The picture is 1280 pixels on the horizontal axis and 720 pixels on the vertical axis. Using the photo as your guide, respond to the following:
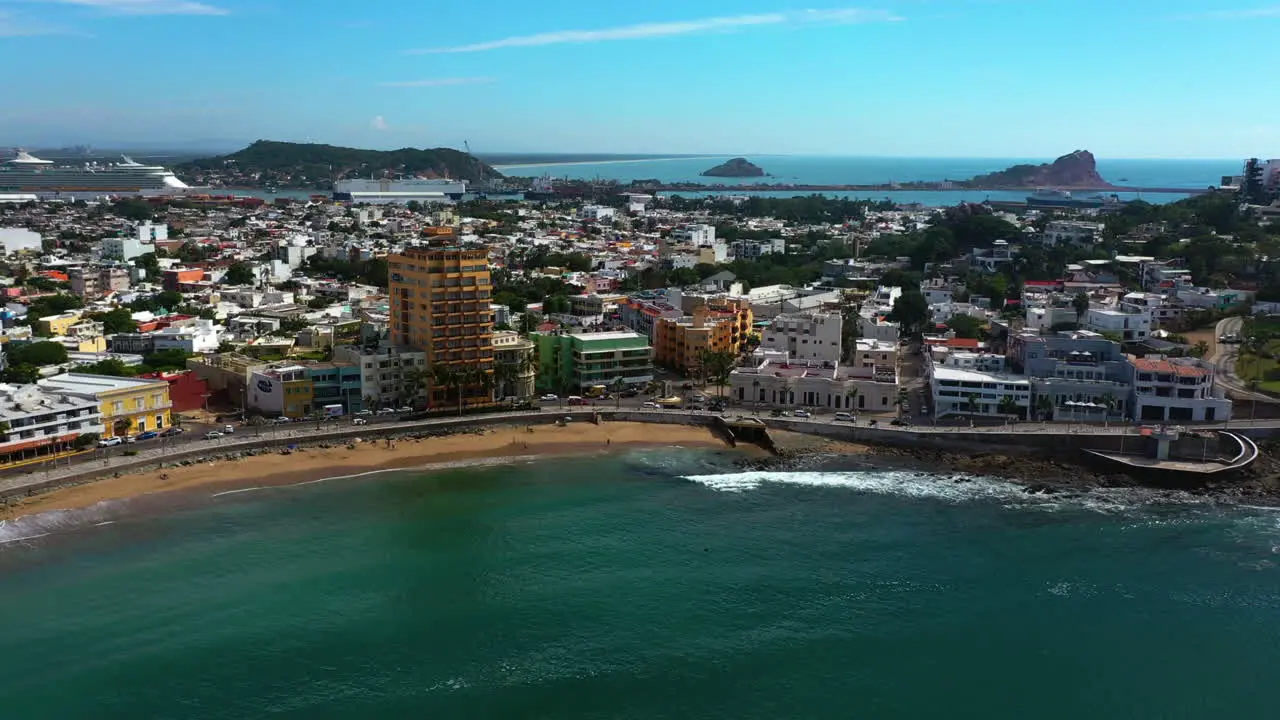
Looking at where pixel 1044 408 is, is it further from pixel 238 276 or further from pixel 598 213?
pixel 598 213

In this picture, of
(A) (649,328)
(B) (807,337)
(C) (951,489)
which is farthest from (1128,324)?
(A) (649,328)

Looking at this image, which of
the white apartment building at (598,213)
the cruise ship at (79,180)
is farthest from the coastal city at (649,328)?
the cruise ship at (79,180)

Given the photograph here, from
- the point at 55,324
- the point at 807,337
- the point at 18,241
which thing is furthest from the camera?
the point at 18,241

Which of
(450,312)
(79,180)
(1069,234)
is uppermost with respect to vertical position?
(79,180)

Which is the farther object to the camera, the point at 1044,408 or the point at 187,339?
the point at 187,339

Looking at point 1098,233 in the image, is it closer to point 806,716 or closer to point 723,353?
point 723,353

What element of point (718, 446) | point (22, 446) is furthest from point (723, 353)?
point (22, 446)

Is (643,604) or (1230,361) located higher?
(1230,361)
